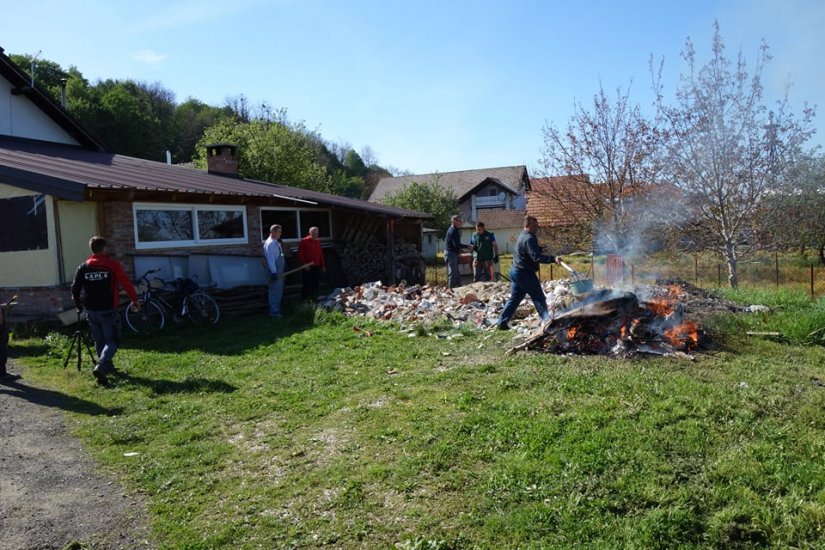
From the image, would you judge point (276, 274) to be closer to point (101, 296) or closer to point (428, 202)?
point (101, 296)

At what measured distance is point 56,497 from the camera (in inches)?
171

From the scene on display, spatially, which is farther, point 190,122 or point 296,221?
point 190,122

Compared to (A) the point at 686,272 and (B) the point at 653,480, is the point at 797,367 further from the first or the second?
(A) the point at 686,272

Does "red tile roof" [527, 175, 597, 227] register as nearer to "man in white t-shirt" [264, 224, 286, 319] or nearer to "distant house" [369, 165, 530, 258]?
"man in white t-shirt" [264, 224, 286, 319]

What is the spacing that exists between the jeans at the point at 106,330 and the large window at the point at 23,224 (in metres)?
4.06

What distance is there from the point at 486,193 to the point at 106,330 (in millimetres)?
45218

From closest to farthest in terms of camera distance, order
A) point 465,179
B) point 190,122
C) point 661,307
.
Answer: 1. point 661,307
2. point 465,179
3. point 190,122

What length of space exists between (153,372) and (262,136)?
23488mm

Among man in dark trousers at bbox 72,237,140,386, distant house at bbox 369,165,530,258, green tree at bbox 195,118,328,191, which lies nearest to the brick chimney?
green tree at bbox 195,118,328,191

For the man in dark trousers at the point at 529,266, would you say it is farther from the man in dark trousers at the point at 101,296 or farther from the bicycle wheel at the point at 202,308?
the bicycle wheel at the point at 202,308

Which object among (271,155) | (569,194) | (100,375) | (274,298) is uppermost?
(271,155)

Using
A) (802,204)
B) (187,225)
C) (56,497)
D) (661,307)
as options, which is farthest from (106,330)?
(802,204)

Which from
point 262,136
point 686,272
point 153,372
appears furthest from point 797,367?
point 262,136

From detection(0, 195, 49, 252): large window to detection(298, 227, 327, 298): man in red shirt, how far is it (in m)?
4.81
